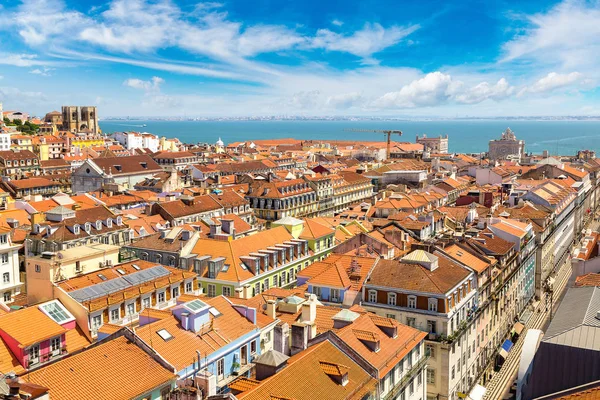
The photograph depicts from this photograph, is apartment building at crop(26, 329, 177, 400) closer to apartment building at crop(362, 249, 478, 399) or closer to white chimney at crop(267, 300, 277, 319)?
white chimney at crop(267, 300, 277, 319)

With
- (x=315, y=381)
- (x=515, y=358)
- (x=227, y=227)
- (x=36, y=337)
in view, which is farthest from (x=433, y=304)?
(x=227, y=227)

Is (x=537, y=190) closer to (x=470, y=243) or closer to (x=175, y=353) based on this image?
(x=470, y=243)

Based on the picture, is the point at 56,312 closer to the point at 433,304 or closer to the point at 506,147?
the point at 433,304

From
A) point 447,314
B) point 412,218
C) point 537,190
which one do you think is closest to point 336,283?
point 447,314

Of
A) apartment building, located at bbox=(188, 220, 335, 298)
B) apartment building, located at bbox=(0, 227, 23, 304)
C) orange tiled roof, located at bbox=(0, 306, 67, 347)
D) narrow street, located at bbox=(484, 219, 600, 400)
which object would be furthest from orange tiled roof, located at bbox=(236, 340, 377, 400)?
apartment building, located at bbox=(0, 227, 23, 304)

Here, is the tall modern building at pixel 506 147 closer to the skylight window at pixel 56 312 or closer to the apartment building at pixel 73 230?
the apartment building at pixel 73 230

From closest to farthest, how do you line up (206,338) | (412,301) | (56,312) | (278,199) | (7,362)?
(7,362), (206,338), (56,312), (412,301), (278,199)
